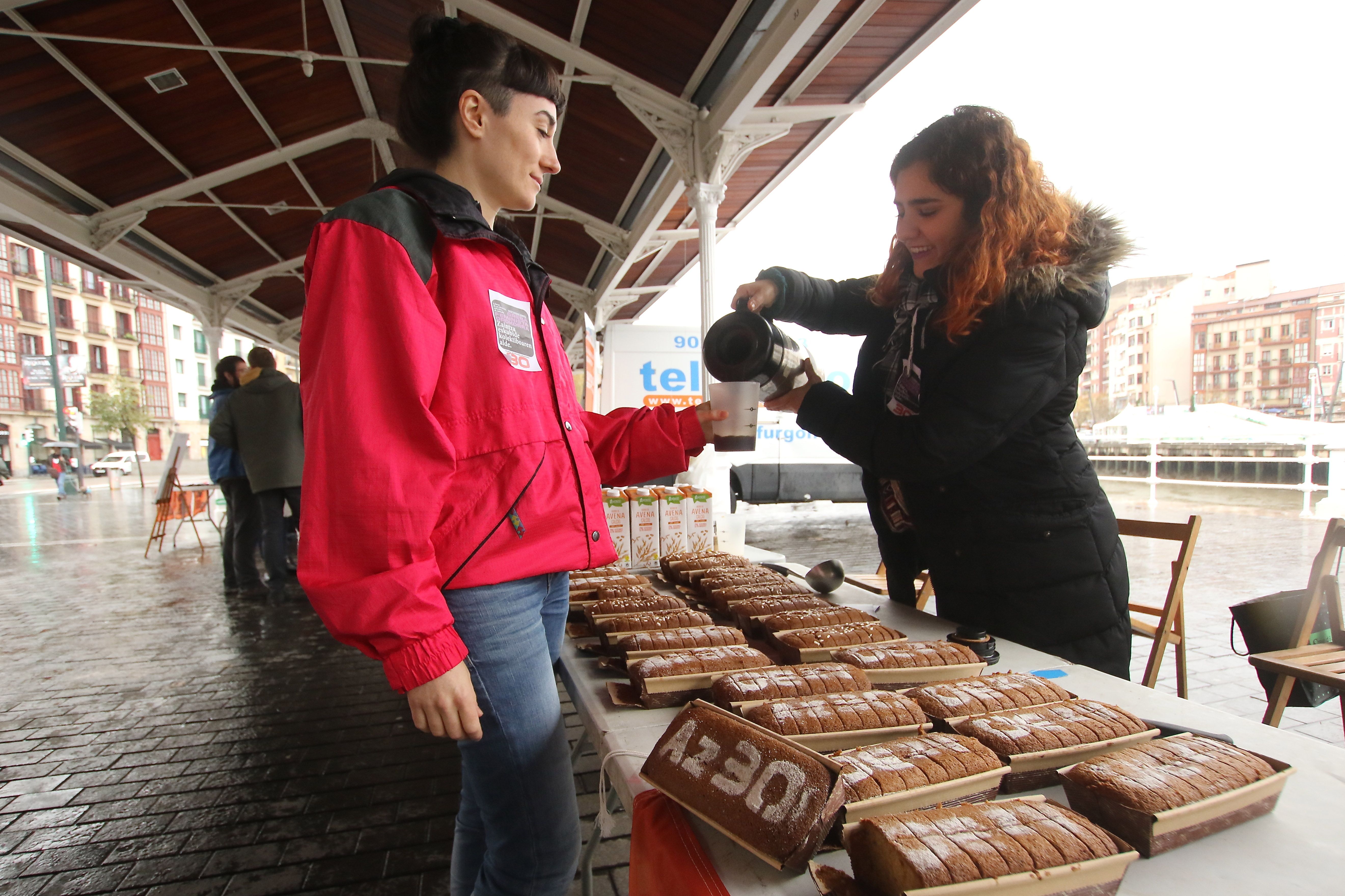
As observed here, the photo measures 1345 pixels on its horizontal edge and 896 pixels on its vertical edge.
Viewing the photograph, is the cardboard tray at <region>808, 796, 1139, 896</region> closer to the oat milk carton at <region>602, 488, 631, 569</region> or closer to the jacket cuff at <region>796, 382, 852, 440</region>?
the jacket cuff at <region>796, 382, 852, 440</region>

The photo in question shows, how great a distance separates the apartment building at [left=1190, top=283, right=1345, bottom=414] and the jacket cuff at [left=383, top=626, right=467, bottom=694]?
9.66 m

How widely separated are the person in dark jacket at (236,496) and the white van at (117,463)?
3163 cm

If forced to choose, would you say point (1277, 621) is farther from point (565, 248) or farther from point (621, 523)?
point (565, 248)

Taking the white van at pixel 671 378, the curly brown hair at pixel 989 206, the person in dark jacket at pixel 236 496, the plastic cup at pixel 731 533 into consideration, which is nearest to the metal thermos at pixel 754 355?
the curly brown hair at pixel 989 206

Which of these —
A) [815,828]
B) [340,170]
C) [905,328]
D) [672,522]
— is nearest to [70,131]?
[340,170]

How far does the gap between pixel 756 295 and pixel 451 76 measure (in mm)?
1079

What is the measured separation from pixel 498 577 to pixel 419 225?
22.6 inches

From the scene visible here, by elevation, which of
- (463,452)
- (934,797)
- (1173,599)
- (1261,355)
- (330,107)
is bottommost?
(1173,599)

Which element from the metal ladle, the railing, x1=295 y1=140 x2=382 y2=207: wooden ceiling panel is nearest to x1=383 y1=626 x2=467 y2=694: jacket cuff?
the metal ladle

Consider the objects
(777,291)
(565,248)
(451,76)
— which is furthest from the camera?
(565,248)

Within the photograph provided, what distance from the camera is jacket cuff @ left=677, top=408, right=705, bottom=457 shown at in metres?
1.71

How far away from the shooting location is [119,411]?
41.9 meters

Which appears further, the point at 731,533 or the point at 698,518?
the point at 731,533

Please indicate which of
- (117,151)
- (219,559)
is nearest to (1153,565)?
(219,559)
